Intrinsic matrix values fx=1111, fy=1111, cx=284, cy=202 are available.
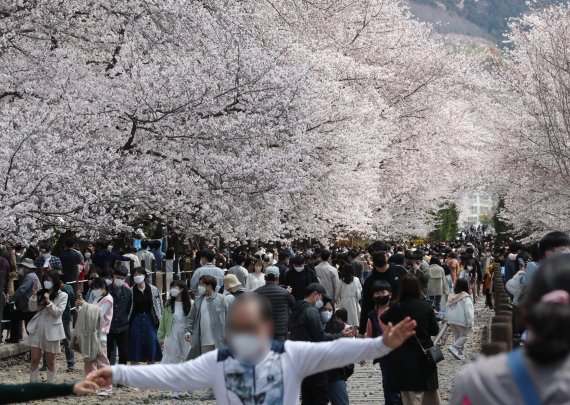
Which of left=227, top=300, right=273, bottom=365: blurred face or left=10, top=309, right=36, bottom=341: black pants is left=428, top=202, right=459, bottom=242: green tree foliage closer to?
left=10, top=309, right=36, bottom=341: black pants

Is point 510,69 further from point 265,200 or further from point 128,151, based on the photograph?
point 128,151

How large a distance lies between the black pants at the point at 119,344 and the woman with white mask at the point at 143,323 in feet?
0.35

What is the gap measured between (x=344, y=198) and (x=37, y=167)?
15.0m

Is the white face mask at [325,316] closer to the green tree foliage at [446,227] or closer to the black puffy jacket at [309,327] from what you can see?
the black puffy jacket at [309,327]

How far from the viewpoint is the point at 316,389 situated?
9.91 metres

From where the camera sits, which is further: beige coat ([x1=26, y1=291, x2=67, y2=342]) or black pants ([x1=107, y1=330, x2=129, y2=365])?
black pants ([x1=107, y1=330, x2=129, y2=365])

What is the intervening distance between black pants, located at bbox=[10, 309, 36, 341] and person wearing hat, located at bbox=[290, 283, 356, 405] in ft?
25.3

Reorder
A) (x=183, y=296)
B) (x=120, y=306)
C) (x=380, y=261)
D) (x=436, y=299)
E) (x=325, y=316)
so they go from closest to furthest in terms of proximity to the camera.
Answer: (x=325, y=316)
(x=380, y=261)
(x=183, y=296)
(x=120, y=306)
(x=436, y=299)

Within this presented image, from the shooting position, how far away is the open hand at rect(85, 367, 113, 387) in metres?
4.96

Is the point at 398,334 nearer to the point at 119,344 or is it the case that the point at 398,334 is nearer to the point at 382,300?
the point at 382,300

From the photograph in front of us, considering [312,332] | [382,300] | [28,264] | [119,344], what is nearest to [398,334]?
[312,332]

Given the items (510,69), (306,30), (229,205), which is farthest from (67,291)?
(510,69)

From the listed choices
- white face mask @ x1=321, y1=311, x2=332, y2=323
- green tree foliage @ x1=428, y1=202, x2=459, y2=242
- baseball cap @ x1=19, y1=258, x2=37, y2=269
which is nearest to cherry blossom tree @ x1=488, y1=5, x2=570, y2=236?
baseball cap @ x1=19, y1=258, x2=37, y2=269

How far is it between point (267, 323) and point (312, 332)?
5.53 meters
